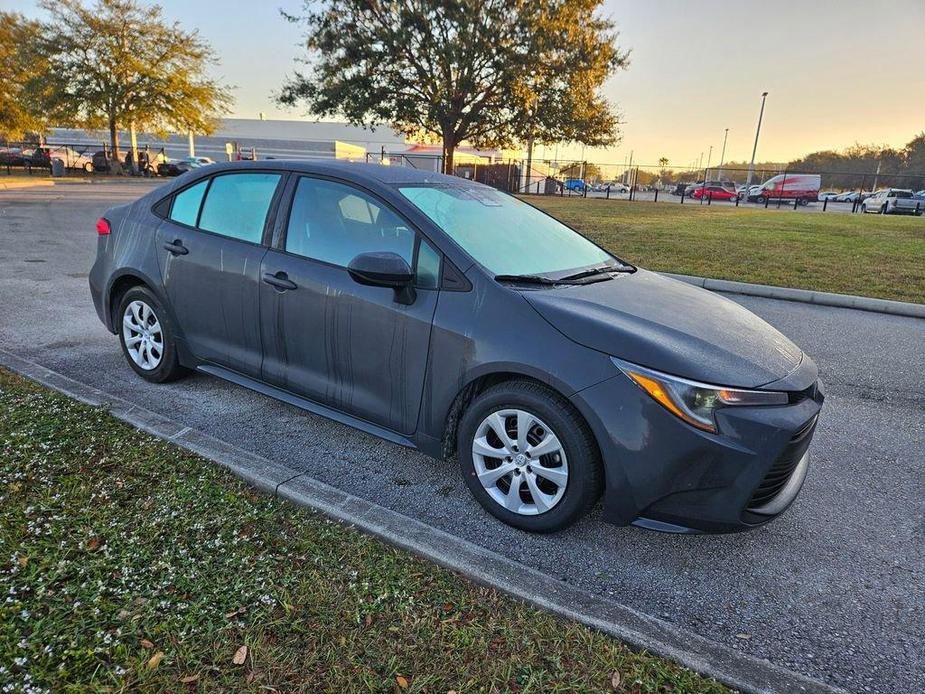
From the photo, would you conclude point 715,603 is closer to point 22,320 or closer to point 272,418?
point 272,418

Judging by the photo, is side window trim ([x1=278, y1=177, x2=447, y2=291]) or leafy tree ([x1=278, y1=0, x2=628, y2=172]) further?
leafy tree ([x1=278, y1=0, x2=628, y2=172])

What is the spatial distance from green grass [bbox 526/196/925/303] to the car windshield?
20.5 feet

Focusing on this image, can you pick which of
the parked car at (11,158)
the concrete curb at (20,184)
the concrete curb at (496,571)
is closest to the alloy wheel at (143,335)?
the concrete curb at (496,571)

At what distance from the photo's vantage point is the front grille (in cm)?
247

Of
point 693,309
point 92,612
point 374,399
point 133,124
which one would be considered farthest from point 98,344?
point 133,124

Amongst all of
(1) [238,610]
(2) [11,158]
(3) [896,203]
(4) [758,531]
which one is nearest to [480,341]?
(1) [238,610]

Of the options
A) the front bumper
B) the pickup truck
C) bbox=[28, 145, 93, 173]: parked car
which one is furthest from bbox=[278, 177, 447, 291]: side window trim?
bbox=[28, 145, 93, 173]: parked car

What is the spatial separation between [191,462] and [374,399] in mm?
978

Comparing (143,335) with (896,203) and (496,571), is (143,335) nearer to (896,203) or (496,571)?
(496,571)

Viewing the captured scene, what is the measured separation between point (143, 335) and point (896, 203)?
39.3m

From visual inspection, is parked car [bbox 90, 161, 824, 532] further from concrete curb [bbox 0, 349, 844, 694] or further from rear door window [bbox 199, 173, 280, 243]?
concrete curb [bbox 0, 349, 844, 694]

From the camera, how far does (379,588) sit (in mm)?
2301

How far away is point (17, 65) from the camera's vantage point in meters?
33.6

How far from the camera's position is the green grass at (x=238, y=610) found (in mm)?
1917
